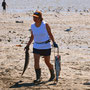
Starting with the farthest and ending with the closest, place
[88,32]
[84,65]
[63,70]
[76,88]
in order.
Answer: [88,32] → [84,65] → [63,70] → [76,88]

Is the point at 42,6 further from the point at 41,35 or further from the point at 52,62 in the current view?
the point at 41,35

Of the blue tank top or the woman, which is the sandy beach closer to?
the woman

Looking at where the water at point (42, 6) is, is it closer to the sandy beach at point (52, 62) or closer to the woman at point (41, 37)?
the sandy beach at point (52, 62)

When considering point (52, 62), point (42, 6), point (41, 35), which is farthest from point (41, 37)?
point (42, 6)

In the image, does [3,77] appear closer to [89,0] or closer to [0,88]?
[0,88]

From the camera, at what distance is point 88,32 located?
1728 centimetres

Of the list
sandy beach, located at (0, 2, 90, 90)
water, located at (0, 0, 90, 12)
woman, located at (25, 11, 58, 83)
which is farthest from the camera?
water, located at (0, 0, 90, 12)

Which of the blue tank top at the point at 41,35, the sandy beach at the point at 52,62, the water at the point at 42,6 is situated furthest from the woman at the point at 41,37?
the water at the point at 42,6

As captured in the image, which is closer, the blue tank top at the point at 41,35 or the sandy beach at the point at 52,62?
the blue tank top at the point at 41,35

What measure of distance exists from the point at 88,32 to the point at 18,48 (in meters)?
5.64

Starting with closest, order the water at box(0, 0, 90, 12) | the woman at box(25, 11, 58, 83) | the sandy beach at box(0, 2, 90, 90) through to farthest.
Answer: the woman at box(25, 11, 58, 83)
the sandy beach at box(0, 2, 90, 90)
the water at box(0, 0, 90, 12)

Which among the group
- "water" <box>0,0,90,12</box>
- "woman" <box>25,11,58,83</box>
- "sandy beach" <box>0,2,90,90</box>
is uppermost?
"woman" <box>25,11,58,83</box>

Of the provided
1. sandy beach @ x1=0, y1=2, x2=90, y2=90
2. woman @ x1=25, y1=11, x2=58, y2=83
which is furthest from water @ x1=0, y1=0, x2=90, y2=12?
woman @ x1=25, y1=11, x2=58, y2=83

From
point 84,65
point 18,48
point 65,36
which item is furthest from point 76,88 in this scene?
point 65,36
